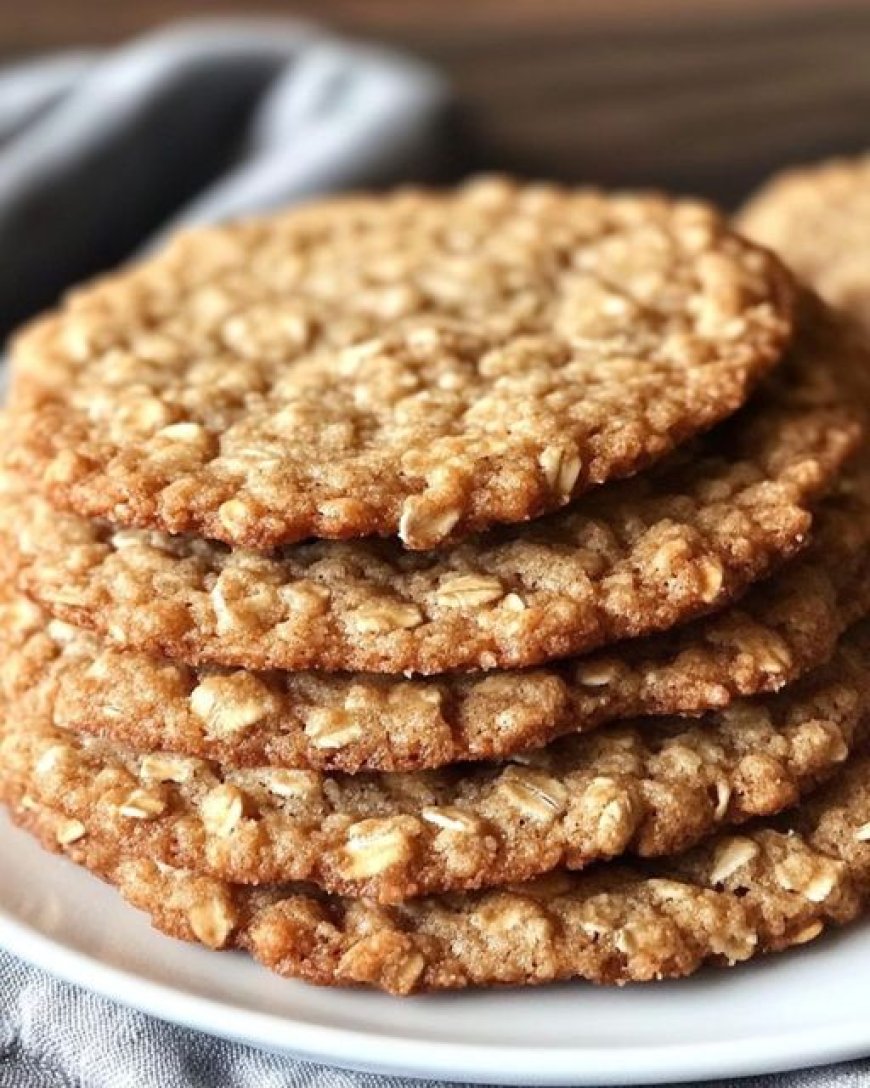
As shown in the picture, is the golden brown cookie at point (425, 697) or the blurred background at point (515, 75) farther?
the blurred background at point (515, 75)

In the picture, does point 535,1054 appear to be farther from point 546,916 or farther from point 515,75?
point 515,75

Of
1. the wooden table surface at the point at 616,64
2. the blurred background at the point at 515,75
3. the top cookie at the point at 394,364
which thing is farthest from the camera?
the wooden table surface at the point at 616,64

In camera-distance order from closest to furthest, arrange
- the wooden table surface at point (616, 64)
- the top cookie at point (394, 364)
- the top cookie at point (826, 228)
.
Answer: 1. the top cookie at point (394, 364)
2. the top cookie at point (826, 228)
3. the wooden table surface at point (616, 64)

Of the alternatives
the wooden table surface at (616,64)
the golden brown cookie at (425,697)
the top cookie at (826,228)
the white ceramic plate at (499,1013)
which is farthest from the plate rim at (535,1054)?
the wooden table surface at (616,64)

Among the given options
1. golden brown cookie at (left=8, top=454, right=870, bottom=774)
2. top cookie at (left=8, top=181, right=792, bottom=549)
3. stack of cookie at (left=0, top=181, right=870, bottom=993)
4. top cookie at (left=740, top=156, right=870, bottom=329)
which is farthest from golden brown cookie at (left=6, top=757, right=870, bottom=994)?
top cookie at (left=740, top=156, right=870, bottom=329)

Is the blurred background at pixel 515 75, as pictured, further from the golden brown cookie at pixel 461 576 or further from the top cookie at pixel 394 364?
the golden brown cookie at pixel 461 576

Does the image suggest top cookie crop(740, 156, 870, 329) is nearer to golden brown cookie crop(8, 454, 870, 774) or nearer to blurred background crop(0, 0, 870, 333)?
golden brown cookie crop(8, 454, 870, 774)
